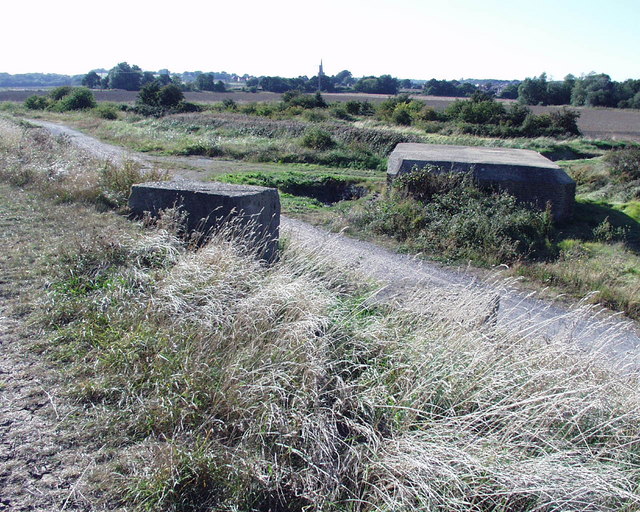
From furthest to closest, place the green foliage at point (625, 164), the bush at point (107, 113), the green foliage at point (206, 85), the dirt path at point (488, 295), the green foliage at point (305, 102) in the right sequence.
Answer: the green foliage at point (206, 85)
the green foliage at point (305, 102)
the bush at point (107, 113)
the green foliage at point (625, 164)
the dirt path at point (488, 295)

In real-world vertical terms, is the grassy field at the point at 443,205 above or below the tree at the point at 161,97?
below

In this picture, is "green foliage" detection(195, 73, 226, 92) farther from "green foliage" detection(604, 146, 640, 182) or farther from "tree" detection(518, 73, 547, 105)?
"green foliage" detection(604, 146, 640, 182)

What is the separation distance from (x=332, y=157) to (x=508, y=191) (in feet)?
26.0

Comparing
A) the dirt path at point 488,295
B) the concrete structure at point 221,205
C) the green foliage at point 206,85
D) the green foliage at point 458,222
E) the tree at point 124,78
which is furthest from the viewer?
the green foliage at point 206,85

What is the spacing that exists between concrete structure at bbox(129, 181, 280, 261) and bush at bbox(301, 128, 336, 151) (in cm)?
1337

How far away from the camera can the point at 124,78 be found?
74.9 m

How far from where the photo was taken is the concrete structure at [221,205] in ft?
17.5

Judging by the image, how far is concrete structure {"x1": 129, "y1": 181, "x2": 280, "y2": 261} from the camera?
5.32m

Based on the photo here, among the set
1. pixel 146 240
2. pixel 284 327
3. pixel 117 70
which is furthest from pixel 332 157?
pixel 117 70

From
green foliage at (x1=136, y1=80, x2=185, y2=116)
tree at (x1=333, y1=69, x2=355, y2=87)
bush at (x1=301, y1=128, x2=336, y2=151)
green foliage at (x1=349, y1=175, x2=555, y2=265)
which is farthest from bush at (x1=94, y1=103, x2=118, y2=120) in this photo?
tree at (x1=333, y1=69, x2=355, y2=87)

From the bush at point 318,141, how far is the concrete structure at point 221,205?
13.4 m

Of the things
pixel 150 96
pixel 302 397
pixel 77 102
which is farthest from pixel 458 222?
pixel 77 102

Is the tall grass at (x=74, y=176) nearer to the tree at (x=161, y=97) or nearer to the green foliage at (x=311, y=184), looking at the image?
the green foliage at (x=311, y=184)

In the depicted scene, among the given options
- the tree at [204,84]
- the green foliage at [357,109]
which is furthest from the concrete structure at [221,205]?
the tree at [204,84]
